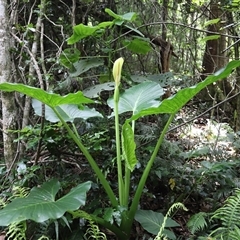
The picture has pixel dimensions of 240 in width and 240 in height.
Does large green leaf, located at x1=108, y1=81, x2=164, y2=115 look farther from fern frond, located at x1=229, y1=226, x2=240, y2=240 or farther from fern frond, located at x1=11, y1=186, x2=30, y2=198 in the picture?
fern frond, located at x1=229, y1=226, x2=240, y2=240

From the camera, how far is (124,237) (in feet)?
5.59

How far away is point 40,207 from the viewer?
134 centimetres

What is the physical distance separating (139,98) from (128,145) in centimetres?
51

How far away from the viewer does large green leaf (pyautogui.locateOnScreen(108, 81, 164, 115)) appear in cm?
193

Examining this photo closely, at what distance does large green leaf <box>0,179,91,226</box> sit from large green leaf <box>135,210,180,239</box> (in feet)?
1.36

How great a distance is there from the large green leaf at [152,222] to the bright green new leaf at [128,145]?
30cm

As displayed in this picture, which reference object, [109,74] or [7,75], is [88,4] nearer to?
[109,74]

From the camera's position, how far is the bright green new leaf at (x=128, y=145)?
1575mm

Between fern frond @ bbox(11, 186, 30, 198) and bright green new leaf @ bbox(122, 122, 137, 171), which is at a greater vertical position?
bright green new leaf @ bbox(122, 122, 137, 171)

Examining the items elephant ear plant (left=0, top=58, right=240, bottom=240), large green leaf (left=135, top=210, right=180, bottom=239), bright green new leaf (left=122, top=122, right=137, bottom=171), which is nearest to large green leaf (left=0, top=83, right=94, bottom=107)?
elephant ear plant (left=0, top=58, right=240, bottom=240)

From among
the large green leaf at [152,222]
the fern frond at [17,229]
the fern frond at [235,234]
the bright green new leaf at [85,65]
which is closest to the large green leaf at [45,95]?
the fern frond at [17,229]

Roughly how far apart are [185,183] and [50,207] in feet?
3.60

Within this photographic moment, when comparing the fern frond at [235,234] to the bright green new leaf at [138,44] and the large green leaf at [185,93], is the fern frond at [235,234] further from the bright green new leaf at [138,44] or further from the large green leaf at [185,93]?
the bright green new leaf at [138,44]

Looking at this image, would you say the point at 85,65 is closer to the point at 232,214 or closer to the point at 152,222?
the point at 152,222
